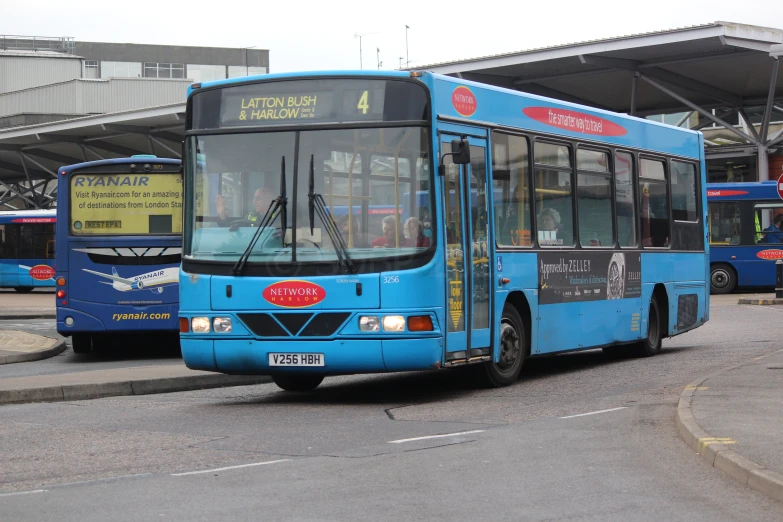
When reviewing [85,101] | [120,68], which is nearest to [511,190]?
[85,101]

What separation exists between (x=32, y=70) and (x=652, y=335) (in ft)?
242

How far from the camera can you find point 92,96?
70.2 meters

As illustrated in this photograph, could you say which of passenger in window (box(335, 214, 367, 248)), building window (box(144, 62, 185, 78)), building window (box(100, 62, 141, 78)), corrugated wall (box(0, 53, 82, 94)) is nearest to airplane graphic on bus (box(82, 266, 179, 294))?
passenger in window (box(335, 214, 367, 248))

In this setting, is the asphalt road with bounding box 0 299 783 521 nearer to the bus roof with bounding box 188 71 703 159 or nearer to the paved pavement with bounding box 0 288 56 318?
the bus roof with bounding box 188 71 703 159

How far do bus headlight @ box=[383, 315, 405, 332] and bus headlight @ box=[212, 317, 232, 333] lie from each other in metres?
1.46

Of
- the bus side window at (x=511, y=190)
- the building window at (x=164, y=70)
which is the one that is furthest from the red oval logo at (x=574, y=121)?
the building window at (x=164, y=70)

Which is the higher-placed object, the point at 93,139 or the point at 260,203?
the point at 93,139

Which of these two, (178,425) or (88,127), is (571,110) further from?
(88,127)

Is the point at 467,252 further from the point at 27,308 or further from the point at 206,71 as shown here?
the point at 206,71

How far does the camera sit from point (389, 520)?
20.2ft

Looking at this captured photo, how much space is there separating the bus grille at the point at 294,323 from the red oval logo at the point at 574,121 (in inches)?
138

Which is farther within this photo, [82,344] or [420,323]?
[82,344]

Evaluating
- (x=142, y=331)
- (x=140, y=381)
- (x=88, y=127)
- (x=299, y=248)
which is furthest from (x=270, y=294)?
(x=88, y=127)

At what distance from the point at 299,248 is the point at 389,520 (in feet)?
17.1
